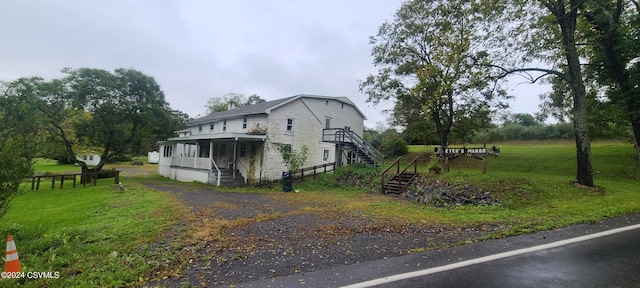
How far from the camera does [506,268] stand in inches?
172

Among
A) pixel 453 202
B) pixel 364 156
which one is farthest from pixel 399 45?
pixel 453 202

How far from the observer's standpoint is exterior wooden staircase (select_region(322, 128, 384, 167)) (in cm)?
2125

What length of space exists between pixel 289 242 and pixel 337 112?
65.3 feet

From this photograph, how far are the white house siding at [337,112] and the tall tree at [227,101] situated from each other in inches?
1345


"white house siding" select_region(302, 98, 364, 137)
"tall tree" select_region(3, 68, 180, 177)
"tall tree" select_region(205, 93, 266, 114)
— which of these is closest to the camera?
"tall tree" select_region(3, 68, 180, 177)

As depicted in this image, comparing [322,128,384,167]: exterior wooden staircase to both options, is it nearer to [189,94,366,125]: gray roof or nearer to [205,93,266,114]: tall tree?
[189,94,366,125]: gray roof

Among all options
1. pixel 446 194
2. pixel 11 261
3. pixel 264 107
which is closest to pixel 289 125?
pixel 264 107

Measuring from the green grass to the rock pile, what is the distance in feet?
31.3

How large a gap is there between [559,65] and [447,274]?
16.0 meters

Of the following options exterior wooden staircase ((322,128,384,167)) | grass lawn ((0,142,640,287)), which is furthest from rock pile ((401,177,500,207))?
exterior wooden staircase ((322,128,384,167))

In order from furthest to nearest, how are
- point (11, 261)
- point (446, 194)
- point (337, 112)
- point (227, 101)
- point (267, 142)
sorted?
point (227, 101)
point (337, 112)
point (267, 142)
point (446, 194)
point (11, 261)

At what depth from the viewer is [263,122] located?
784 inches

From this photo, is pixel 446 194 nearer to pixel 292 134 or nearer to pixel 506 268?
pixel 506 268

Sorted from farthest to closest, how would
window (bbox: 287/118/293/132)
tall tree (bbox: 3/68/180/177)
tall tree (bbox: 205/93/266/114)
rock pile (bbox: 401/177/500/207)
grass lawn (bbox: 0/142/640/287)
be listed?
tall tree (bbox: 205/93/266/114) < window (bbox: 287/118/293/132) < tall tree (bbox: 3/68/180/177) < rock pile (bbox: 401/177/500/207) < grass lawn (bbox: 0/142/640/287)
